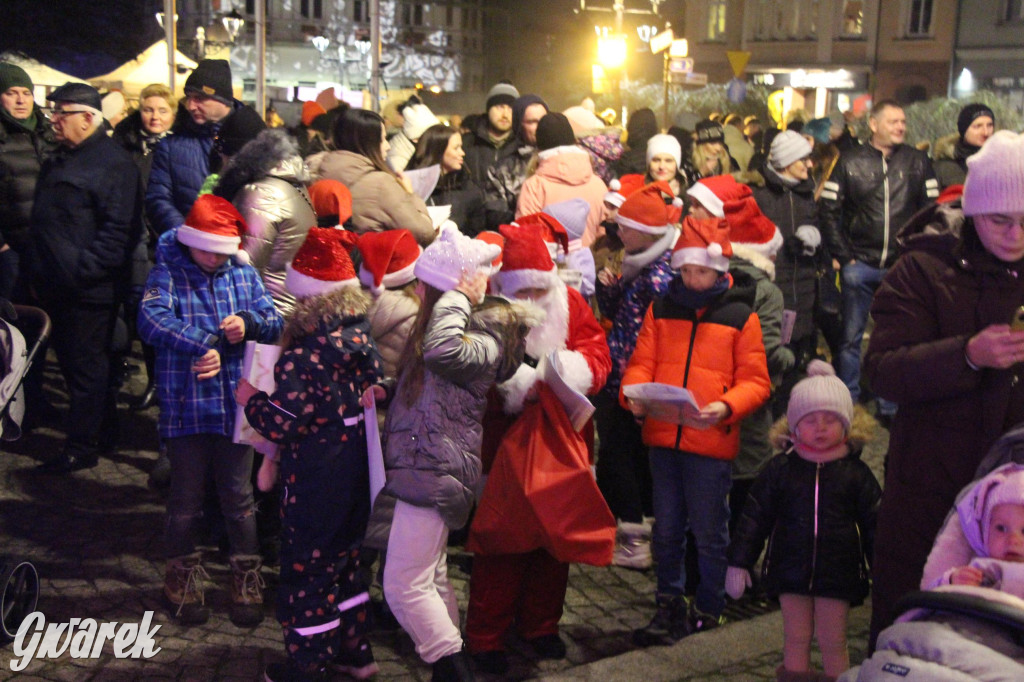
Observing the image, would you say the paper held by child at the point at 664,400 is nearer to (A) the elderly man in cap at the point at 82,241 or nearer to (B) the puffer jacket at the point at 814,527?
(B) the puffer jacket at the point at 814,527

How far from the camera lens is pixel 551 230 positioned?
18.2 ft

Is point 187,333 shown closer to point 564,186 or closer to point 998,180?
point 564,186

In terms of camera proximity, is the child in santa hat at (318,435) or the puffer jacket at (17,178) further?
the puffer jacket at (17,178)

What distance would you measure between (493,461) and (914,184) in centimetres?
578

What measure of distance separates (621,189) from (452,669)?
381cm

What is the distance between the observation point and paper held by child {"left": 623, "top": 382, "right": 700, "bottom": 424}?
187 inches

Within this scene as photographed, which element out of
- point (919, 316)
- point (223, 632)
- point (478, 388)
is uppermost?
point (919, 316)

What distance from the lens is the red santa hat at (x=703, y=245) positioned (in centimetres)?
500

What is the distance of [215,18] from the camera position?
25.0m

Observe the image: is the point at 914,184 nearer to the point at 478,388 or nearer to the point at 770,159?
the point at 770,159

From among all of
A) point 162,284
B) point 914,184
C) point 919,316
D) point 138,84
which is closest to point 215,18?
point 138,84

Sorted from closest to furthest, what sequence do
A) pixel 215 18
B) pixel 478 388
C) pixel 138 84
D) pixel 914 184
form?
pixel 478 388 < pixel 914 184 < pixel 138 84 < pixel 215 18

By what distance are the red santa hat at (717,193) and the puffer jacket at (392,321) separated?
178 cm

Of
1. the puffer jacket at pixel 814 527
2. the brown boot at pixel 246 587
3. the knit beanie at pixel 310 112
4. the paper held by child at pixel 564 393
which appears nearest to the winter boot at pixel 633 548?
the paper held by child at pixel 564 393
